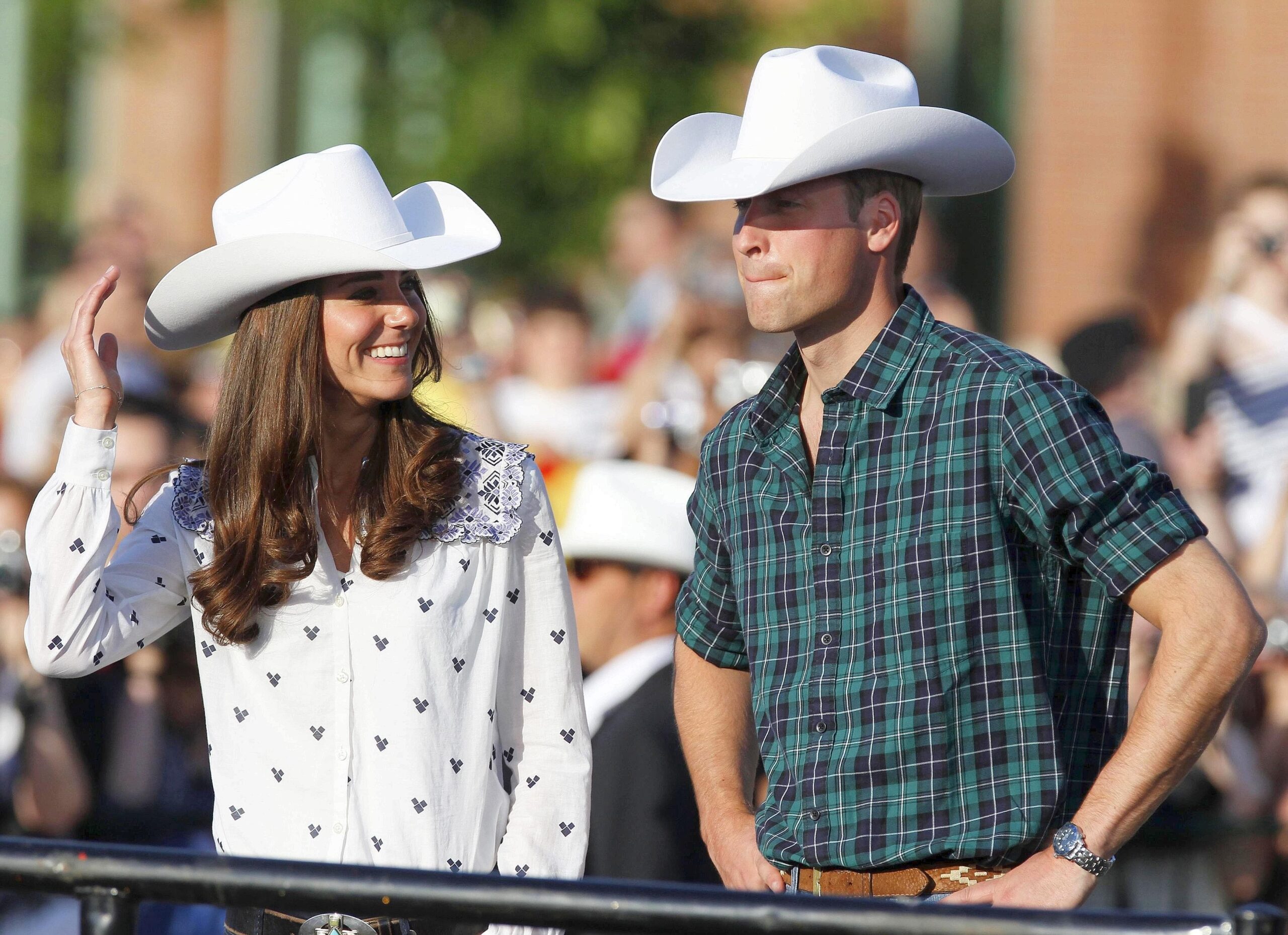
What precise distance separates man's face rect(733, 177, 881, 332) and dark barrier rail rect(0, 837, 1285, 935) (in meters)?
1.31

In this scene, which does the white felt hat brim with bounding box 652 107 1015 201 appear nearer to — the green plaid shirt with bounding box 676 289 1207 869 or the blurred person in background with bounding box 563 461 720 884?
the green plaid shirt with bounding box 676 289 1207 869

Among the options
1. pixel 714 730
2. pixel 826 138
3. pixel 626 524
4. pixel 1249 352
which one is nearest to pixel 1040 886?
pixel 714 730

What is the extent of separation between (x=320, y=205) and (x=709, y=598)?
1.02 metres

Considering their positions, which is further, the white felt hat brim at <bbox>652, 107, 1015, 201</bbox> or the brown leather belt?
the white felt hat brim at <bbox>652, 107, 1015, 201</bbox>

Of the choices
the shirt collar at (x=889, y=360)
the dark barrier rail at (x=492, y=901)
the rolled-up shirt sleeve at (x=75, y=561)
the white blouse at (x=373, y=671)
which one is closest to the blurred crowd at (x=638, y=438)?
the white blouse at (x=373, y=671)

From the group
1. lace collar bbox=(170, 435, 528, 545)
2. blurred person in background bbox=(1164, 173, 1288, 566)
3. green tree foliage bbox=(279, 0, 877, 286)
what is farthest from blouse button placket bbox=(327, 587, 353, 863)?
green tree foliage bbox=(279, 0, 877, 286)

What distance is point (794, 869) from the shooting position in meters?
2.91

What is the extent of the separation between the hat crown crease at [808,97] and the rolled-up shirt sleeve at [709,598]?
589 millimetres

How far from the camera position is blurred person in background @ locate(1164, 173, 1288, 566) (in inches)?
275

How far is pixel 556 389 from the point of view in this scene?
26.7 ft

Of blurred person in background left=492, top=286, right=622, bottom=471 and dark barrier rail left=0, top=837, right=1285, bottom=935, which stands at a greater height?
blurred person in background left=492, top=286, right=622, bottom=471

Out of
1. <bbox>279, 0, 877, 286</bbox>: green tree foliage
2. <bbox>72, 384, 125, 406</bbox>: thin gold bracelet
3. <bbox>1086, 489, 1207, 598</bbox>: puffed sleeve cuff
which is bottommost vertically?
<bbox>1086, 489, 1207, 598</bbox>: puffed sleeve cuff

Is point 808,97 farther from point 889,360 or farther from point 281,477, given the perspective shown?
point 281,477

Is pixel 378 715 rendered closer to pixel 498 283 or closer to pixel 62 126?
pixel 498 283
